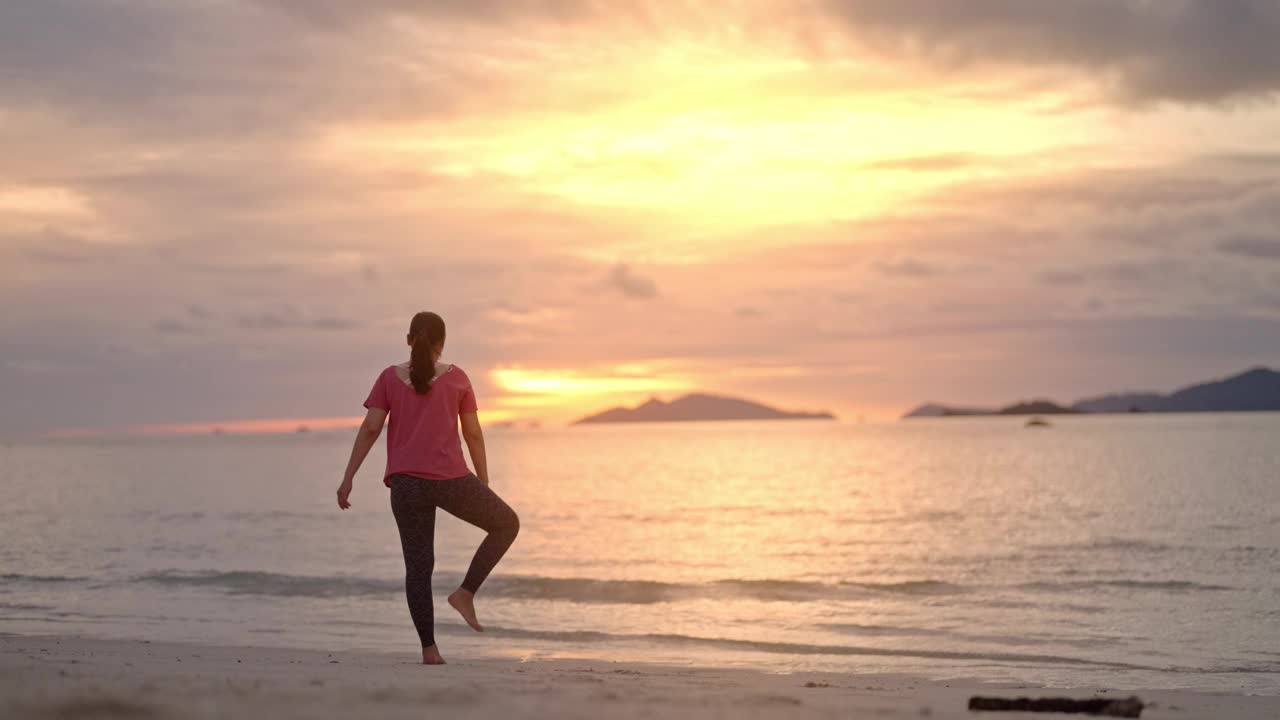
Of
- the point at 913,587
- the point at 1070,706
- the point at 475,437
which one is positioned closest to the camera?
the point at 1070,706

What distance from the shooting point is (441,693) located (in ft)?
18.2

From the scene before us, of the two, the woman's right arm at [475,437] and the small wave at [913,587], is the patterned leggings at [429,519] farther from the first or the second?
the small wave at [913,587]

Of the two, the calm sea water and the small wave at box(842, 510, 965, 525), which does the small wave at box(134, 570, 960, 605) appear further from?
the small wave at box(842, 510, 965, 525)

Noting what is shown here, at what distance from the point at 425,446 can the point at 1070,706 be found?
166 inches

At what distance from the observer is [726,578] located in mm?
20984

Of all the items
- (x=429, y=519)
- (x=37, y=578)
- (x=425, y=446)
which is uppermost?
(x=425, y=446)

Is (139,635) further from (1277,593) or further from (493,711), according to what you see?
(1277,593)

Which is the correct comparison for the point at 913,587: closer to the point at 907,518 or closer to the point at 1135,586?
the point at 1135,586

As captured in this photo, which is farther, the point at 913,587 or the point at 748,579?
the point at 748,579

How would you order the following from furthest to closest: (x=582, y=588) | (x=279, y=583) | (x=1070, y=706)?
(x=279, y=583) → (x=582, y=588) → (x=1070, y=706)

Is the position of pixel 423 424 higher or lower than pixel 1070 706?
higher

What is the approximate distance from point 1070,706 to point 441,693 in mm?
3251

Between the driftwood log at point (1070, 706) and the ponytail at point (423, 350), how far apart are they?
13.0ft

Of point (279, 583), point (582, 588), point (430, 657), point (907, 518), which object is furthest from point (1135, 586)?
point (907, 518)
